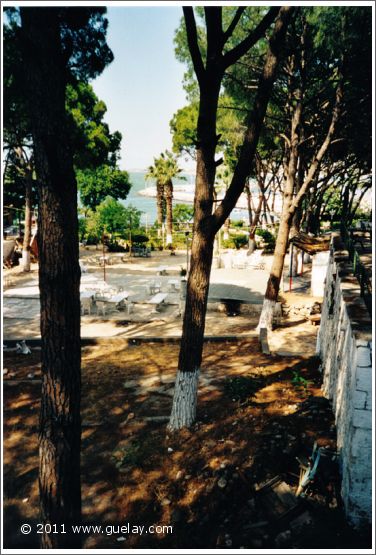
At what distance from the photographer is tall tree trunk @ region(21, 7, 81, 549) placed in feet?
11.7

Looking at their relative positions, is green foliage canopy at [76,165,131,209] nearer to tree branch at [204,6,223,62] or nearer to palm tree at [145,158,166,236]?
palm tree at [145,158,166,236]

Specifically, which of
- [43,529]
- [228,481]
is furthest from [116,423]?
[43,529]

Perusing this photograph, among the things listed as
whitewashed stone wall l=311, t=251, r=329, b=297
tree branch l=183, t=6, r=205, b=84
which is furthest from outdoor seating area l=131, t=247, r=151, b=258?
tree branch l=183, t=6, r=205, b=84

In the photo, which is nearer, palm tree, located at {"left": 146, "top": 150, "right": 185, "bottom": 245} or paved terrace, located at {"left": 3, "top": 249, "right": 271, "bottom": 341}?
paved terrace, located at {"left": 3, "top": 249, "right": 271, "bottom": 341}

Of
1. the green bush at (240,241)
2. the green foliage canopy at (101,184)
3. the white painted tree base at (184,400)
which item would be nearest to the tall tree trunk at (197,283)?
the white painted tree base at (184,400)

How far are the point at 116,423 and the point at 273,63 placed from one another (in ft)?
23.6

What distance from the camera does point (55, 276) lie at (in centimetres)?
375

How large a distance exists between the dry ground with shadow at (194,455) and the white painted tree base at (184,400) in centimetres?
18

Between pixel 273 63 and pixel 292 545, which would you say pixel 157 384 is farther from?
pixel 273 63

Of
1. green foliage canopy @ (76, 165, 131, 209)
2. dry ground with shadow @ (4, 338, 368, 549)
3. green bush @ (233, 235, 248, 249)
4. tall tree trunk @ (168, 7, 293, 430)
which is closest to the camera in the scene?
dry ground with shadow @ (4, 338, 368, 549)

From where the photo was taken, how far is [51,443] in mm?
3943

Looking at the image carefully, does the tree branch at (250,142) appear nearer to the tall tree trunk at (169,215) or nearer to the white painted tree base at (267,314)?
the white painted tree base at (267,314)

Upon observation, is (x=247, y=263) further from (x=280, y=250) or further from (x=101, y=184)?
(x=101, y=184)

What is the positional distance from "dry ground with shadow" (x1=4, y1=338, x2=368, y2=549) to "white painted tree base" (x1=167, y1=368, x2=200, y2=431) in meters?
0.18
